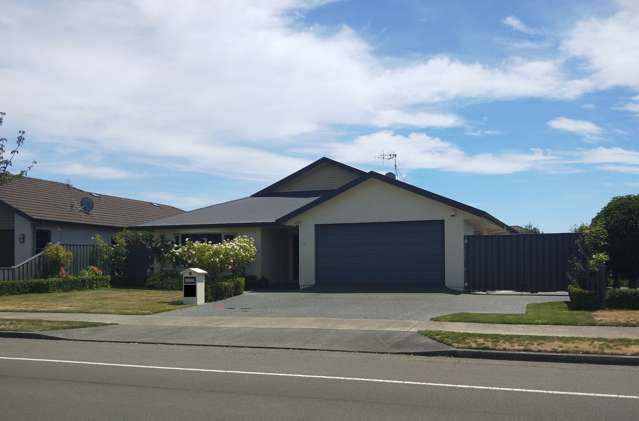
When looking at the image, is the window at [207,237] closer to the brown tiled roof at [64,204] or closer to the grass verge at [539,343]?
the brown tiled roof at [64,204]

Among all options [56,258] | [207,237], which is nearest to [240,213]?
[207,237]

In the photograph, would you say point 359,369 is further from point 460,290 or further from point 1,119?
point 1,119

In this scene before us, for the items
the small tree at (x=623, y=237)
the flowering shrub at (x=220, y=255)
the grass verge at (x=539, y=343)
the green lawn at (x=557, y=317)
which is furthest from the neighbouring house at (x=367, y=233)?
the grass verge at (x=539, y=343)

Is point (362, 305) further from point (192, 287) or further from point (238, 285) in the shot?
point (238, 285)

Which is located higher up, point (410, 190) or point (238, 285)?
point (410, 190)

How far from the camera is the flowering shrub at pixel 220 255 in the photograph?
23750 millimetres

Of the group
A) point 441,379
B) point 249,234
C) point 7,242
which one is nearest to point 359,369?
point 441,379

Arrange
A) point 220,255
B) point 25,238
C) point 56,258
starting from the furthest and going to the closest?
point 25,238 < point 56,258 < point 220,255

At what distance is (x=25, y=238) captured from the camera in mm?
29938

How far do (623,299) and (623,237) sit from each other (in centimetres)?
297

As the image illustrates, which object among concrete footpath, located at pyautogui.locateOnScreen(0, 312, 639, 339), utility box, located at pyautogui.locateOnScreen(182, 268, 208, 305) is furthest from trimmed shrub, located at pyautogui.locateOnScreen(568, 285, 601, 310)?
utility box, located at pyautogui.locateOnScreen(182, 268, 208, 305)

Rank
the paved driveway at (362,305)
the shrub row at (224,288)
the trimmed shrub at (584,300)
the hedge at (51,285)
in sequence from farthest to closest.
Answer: the hedge at (51,285) < the shrub row at (224,288) < the paved driveway at (362,305) < the trimmed shrub at (584,300)

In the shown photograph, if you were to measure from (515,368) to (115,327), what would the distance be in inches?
388

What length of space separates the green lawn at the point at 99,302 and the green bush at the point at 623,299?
12.2 metres
